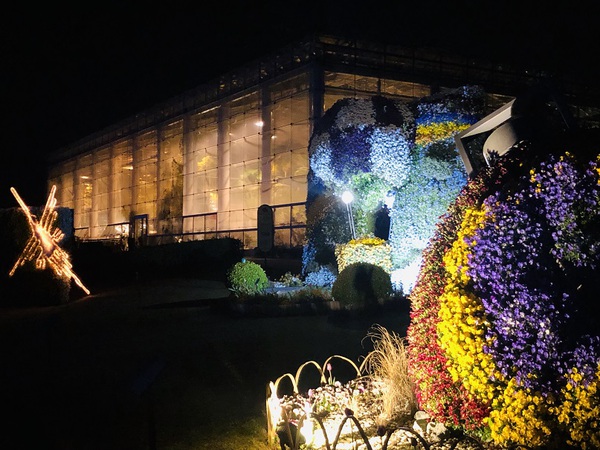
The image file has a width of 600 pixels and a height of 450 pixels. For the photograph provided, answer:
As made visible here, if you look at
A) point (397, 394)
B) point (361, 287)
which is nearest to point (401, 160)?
point (361, 287)

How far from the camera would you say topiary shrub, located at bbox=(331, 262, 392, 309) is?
11.0 m

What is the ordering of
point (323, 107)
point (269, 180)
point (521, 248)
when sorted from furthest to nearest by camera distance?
point (269, 180) → point (323, 107) → point (521, 248)

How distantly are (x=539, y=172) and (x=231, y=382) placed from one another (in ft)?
13.7

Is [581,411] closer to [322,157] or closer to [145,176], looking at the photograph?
[322,157]

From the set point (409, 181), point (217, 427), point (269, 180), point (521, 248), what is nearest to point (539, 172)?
point (521, 248)

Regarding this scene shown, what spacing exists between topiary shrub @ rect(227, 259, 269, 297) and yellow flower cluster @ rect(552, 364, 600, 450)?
9747mm

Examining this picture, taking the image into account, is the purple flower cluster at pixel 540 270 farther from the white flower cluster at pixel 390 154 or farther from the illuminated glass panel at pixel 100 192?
the illuminated glass panel at pixel 100 192

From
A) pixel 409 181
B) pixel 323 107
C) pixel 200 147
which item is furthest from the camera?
pixel 200 147

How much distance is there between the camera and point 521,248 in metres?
3.60

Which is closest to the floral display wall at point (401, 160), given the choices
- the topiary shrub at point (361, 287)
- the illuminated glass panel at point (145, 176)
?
the topiary shrub at point (361, 287)

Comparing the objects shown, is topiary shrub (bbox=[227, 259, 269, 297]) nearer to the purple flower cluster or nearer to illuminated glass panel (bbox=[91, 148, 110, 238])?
the purple flower cluster

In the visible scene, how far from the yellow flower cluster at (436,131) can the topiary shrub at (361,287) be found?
11.5ft

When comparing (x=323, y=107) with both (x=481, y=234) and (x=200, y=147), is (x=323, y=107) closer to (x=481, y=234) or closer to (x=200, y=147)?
(x=200, y=147)

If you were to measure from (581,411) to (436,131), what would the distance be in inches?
406
